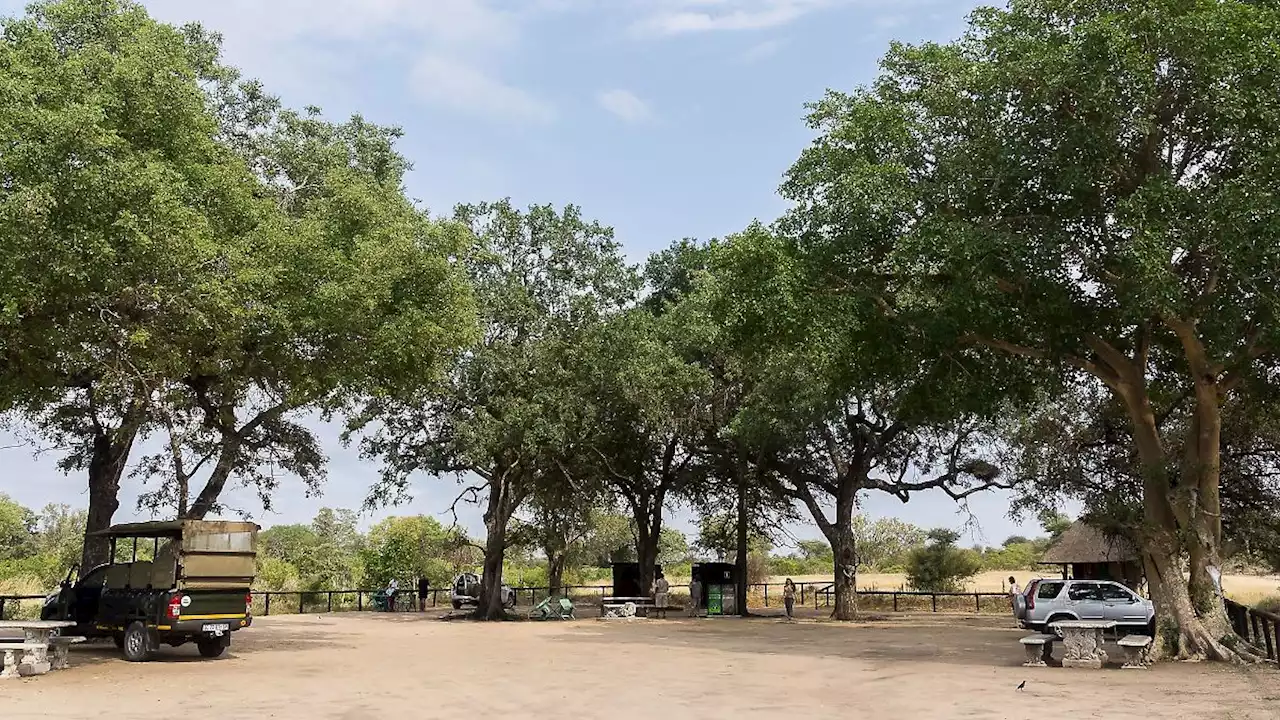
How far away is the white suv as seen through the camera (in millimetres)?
21703

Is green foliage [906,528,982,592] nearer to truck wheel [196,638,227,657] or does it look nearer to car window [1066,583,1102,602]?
car window [1066,583,1102,602]

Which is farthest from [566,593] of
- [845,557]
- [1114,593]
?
[1114,593]

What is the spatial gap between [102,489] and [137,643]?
15.6 ft

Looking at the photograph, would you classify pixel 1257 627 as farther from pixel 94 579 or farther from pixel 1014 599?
pixel 94 579

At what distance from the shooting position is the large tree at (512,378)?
2925 centimetres

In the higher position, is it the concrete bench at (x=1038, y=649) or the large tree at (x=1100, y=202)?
the large tree at (x=1100, y=202)

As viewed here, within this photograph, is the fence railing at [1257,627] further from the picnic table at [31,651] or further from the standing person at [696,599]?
the picnic table at [31,651]

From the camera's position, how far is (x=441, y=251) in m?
18.7

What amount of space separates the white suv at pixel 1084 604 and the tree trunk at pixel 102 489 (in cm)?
1968

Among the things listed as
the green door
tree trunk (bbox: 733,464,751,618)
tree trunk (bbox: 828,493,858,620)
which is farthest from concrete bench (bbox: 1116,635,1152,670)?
the green door

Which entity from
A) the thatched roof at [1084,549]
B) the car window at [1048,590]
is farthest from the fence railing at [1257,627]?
the thatched roof at [1084,549]

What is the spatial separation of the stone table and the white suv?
230 inches

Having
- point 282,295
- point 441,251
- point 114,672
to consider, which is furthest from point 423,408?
point 114,672

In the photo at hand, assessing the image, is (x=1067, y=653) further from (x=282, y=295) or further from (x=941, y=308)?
(x=282, y=295)
